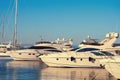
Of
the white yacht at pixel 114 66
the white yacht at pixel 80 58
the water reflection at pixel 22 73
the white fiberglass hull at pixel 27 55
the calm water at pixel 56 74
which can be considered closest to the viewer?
the white yacht at pixel 114 66

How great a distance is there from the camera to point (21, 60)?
5775cm

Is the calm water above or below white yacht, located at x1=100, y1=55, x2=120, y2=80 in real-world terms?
below

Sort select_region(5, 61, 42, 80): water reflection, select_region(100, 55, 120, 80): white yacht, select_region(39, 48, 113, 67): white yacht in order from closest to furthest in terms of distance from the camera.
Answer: select_region(100, 55, 120, 80): white yacht
select_region(5, 61, 42, 80): water reflection
select_region(39, 48, 113, 67): white yacht

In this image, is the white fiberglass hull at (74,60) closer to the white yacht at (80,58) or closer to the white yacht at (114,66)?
the white yacht at (80,58)

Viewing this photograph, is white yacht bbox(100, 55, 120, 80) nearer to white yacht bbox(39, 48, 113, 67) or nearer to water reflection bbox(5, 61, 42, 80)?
water reflection bbox(5, 61, 42, 80)

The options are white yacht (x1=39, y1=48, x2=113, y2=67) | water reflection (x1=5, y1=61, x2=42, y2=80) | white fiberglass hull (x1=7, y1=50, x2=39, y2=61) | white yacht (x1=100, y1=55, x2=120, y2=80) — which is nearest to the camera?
white yacht (x1=100, y1=55, x2=120, y2=80)

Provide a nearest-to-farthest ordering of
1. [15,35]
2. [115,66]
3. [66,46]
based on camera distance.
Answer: [115,66] < [15,35] < [66,46]

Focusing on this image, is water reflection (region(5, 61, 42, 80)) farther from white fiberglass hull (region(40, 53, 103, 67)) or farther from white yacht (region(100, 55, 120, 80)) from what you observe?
white yacht (region(100, 55, 120, 80))

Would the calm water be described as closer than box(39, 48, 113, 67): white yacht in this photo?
Yes

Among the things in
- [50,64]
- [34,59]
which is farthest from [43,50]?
[50,64]

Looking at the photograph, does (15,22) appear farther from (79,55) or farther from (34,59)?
(79,55)

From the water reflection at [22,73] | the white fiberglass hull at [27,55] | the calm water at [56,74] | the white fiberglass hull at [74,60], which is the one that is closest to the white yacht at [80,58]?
the white fiberglass hull at [74,60]

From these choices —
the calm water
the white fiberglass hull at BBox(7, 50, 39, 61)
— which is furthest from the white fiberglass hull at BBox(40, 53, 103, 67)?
the white fiberglass hull at BBox(7, 50, 39, 61)

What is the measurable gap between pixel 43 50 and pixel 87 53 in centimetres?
1996
